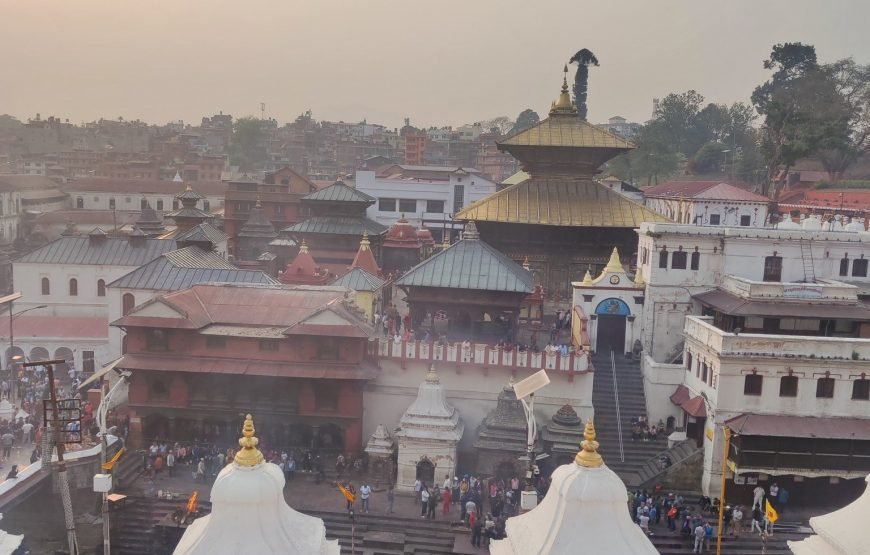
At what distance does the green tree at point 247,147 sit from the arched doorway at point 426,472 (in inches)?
3658

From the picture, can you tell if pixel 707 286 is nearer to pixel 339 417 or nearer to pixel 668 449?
pixel 668 449

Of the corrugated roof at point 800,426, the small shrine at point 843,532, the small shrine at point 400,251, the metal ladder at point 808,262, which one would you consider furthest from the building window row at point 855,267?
the small shrine at point 843,532

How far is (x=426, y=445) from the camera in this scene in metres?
24.3

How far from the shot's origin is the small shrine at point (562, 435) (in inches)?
961

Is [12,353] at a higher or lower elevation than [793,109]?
lower

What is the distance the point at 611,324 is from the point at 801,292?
657 centimetres

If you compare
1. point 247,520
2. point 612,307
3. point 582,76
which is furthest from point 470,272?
point 582,76

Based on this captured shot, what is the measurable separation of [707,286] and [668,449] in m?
6.77

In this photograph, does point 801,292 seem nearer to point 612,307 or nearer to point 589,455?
point 612,307

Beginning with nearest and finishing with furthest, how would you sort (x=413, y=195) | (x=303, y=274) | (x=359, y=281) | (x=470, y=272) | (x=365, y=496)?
1. (x=365, y=496)
2. (x=470, y=272)
3. (x=359, y=281)
4. (x=303, y=274)
5. (x=413, y=195)

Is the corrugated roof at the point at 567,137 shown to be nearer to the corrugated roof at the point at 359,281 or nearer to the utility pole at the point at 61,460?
the corrugated roof at the point at 359,281

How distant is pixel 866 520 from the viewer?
983cm

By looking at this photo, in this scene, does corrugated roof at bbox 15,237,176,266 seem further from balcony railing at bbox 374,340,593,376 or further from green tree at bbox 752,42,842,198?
green tree at bbox 752,42,842,198

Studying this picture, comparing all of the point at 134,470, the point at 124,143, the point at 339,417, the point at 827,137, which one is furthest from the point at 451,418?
the point at 124,143
